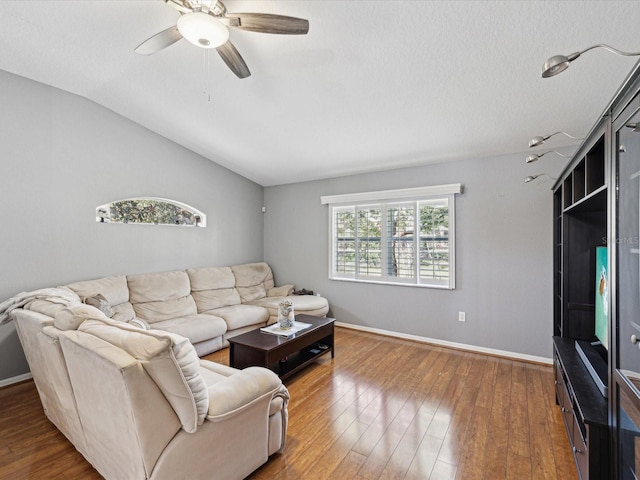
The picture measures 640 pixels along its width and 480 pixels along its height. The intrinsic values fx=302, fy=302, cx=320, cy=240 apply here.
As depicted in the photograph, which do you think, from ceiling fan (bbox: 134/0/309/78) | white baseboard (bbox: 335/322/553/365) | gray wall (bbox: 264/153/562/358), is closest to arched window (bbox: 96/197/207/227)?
gray wall (bbox: 264/153/562/358)

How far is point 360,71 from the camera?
2.50m

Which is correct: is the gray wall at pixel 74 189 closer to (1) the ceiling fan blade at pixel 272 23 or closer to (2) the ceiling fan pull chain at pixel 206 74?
(2) the ceiling fan pull chain at pixel 206 74

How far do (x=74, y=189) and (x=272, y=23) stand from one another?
305cm

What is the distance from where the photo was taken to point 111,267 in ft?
12.1

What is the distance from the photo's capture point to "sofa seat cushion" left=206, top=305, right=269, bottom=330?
390 cm

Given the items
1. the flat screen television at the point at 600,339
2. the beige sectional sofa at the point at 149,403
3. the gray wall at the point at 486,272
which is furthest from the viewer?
the gray wall at the point at 486,272

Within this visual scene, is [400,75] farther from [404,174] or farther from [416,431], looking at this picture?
[416,431]

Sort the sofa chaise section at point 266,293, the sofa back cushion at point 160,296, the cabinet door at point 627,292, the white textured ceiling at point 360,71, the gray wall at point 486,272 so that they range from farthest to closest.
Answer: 1. the sofa chaise section at point 266,293
2. the sofa back cushion at point 160,296
3. the gray wall at point 486,272
4. the white textured ceiling at point 360,71
5. the cabinet door at point 627,292

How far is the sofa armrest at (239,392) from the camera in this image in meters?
1.49

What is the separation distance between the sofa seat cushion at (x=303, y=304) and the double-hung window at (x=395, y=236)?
495 mm

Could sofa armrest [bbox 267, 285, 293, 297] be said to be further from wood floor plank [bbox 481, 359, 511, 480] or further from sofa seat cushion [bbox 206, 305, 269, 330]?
wood floor plank [bbox 481, 359, 511, 480]

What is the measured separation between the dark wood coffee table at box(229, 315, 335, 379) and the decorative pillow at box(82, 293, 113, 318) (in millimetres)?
1309

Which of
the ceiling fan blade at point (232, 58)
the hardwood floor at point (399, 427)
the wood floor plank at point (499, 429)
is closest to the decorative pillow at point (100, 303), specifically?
the hardwood floor at point (399, 427)

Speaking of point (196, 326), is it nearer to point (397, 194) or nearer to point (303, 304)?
point (303, 304)
